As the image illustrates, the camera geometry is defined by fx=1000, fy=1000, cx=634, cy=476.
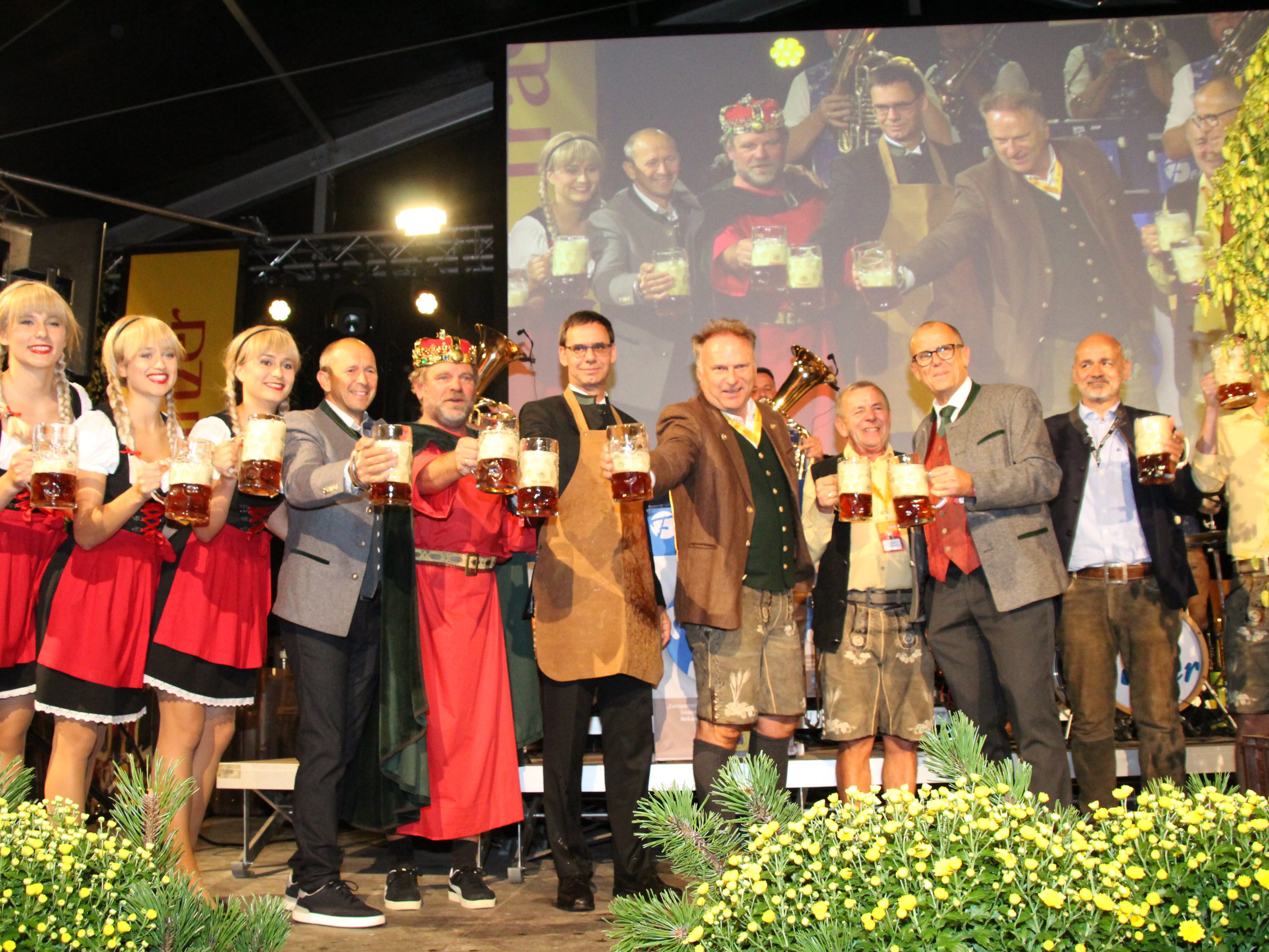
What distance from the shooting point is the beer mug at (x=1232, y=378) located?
3492mm

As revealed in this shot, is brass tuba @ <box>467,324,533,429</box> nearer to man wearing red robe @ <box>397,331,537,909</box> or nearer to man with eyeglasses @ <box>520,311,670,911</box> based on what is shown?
man wearing red robe @ <box>397,331,537,909</box>

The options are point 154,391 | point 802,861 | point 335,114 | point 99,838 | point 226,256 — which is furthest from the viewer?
point 335,114

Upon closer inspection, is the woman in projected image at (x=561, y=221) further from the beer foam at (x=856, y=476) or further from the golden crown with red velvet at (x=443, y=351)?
the beer foam at (x=856, y=476)

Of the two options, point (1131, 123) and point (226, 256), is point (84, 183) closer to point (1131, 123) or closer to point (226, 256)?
point (226, 256)

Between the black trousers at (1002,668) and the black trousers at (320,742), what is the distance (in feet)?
6.95

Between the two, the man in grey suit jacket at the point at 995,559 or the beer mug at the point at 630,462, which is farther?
the man in grey suit jacket at the point at 995,559

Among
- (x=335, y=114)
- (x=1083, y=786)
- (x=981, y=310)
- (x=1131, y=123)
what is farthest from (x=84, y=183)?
(x=1083, y=786)

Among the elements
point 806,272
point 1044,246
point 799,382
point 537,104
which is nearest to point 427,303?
point 537,104

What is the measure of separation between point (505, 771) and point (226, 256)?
6788 millimetres

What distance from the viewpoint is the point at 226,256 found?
29.2 ft

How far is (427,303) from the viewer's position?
9.38m

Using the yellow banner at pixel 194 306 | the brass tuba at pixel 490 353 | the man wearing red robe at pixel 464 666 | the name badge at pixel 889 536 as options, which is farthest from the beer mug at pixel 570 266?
the yellow banner at pixel 194 306

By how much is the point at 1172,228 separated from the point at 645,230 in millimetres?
3251

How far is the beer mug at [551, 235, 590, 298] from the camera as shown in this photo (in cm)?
625
